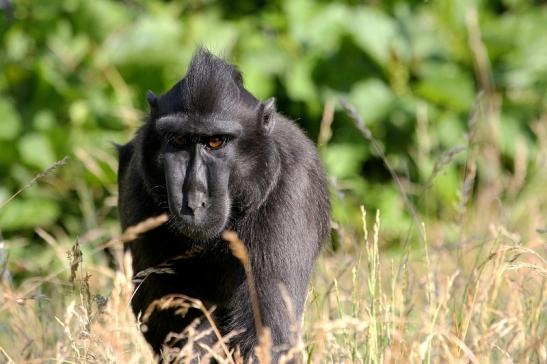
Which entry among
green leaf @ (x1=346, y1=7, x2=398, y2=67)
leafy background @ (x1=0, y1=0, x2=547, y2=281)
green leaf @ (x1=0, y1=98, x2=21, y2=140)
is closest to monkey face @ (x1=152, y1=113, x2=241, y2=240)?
leafy background @ (x1=0, y1=0, x2=547, y2=281)

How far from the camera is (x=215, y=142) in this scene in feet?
15.2

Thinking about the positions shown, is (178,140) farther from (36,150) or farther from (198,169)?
(36,150)

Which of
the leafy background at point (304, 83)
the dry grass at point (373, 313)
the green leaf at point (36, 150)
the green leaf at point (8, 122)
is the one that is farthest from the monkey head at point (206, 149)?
the green leaf at point (8, 122)

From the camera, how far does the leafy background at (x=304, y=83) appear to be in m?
9.12

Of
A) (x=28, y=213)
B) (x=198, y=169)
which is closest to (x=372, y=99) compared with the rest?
(x=28, y=213)

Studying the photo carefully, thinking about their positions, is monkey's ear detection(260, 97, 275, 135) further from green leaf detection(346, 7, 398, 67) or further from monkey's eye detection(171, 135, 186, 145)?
green leaf detection(346, 7, 398, 67)

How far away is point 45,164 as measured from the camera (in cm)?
900

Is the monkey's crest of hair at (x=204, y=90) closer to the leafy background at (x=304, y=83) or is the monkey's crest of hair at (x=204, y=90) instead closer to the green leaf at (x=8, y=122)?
the leafy background at (x=304, y=83)

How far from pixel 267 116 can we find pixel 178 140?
0.52m

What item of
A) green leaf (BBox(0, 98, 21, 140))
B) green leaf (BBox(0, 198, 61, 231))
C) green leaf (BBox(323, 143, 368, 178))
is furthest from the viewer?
green leaf (BBox(323, 143, 368, 178))

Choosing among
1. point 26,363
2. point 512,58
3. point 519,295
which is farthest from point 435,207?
point 26,363

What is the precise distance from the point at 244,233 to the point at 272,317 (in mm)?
452

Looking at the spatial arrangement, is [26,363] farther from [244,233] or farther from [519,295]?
[519,295]

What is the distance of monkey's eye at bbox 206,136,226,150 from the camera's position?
461cm
